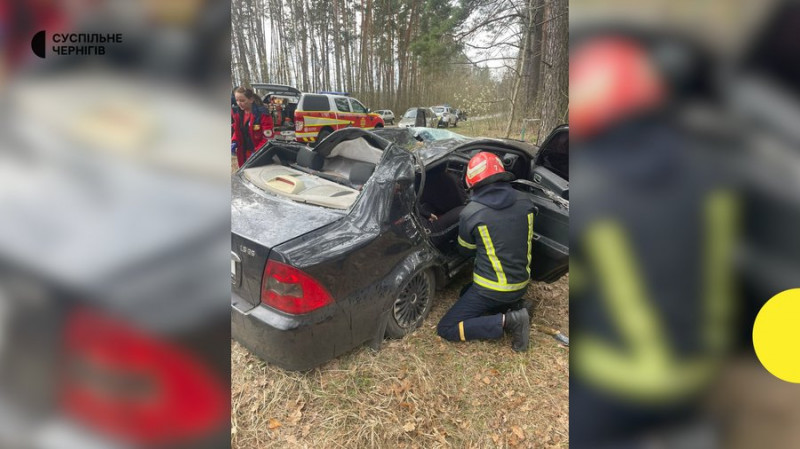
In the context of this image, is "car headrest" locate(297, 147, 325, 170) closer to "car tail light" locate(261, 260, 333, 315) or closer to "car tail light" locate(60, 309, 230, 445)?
"car tail light" locate(261, 260, 333, 315)

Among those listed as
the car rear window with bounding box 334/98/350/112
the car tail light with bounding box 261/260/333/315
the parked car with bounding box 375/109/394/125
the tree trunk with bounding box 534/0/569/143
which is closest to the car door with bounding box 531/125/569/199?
the tree trunk with bounding box 534/0/569/143

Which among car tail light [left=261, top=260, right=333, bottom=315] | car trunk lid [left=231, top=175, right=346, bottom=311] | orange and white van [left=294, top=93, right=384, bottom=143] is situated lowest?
car tail light [left=261, top=260, right=333, bottom=315]

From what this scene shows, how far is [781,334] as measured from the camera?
63 cm

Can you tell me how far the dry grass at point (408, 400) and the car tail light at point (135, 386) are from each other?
1433 mm

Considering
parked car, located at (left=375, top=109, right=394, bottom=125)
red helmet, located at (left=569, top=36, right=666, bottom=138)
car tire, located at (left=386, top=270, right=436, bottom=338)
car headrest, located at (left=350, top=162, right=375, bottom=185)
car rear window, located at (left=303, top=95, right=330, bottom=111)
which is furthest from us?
parked car, located at (left=375, top=109, right=394, bottom=125)

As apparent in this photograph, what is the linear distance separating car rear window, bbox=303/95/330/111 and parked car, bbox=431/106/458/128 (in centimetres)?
1007

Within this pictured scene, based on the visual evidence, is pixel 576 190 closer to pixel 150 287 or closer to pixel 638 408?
pixel 638 408

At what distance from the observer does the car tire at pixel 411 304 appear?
2795 mm

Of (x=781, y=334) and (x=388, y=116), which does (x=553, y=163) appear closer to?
(x=781, y=334)

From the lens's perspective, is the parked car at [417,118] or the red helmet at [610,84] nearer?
the red helmet at [610,84]

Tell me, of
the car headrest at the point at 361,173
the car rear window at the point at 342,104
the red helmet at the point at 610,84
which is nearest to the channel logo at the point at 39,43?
the red helmet at the point at 610,84

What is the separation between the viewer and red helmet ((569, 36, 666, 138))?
612 mm

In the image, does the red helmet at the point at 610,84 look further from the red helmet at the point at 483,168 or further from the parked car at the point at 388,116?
the parked car at the point at 388,116

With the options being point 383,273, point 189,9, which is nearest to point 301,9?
point 383,273
